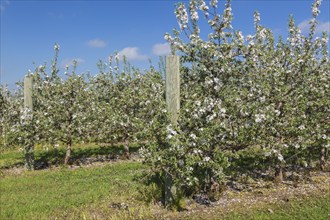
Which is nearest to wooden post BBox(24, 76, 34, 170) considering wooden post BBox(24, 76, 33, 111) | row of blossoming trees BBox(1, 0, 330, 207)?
wooden post BBox(24, 76, 33, 111)

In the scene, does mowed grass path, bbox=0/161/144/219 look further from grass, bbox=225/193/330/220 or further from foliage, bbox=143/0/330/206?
grass, bbox=225/193/330/220

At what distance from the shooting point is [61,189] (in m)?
12.5

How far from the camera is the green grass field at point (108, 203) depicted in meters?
9.55

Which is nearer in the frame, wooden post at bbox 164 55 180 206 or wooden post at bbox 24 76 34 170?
wooden post at bbox 164 55 180 206

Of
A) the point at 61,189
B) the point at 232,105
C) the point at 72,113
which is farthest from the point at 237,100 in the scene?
the point at 72,113

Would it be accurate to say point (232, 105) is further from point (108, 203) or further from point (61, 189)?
point (61, 189)

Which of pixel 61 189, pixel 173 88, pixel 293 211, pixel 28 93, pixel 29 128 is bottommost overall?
pixel 293 211

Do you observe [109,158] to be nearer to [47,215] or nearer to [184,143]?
[47,215]

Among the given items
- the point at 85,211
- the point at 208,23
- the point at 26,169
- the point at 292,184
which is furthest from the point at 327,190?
the point at 26,169

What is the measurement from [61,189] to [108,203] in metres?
2.68

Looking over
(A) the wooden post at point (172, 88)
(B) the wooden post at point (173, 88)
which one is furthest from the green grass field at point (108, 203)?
(A) the wooden post at point (172, 88)

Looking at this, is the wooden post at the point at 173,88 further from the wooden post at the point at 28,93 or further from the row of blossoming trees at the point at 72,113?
the wooden post at the point at 28,93

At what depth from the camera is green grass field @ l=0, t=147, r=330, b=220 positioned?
9.55 meters

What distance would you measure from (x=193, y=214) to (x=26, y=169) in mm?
9977
